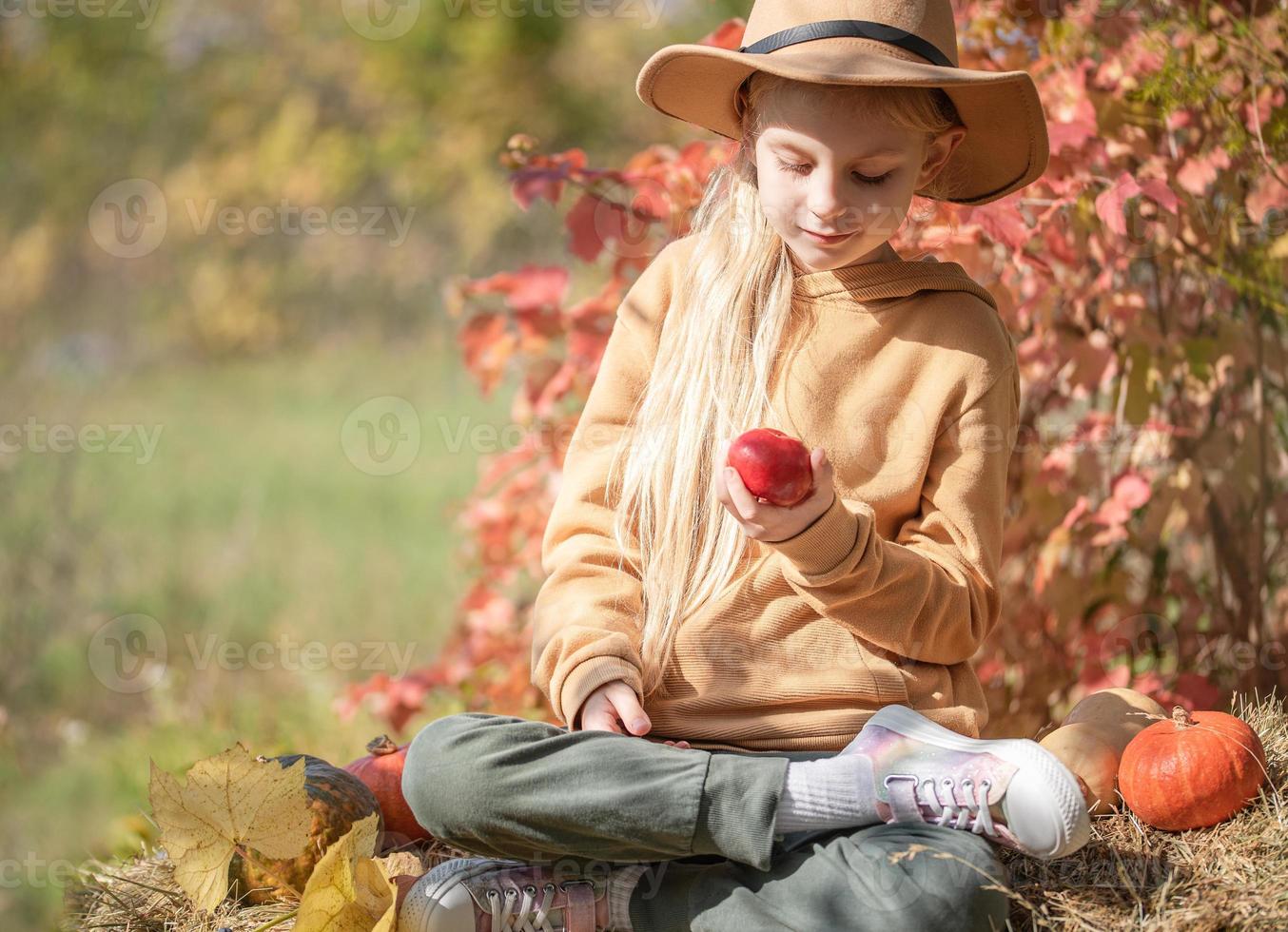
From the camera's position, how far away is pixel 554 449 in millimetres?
3021

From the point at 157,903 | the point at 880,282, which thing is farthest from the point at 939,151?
the point at 157,903

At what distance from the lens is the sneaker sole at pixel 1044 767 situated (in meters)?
1.62

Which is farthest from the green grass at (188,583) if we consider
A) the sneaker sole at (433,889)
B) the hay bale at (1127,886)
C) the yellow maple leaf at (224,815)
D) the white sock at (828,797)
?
the white sock at (828,797)

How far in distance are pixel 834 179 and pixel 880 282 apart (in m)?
0.25

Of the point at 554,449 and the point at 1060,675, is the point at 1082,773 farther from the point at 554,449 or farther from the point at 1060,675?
the point at 554,449

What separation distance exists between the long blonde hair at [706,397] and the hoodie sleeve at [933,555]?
0.17 metres

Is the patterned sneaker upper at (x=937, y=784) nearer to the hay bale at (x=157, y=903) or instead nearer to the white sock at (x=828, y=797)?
the white sock at (x=828, y=797)

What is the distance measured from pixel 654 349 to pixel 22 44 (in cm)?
769

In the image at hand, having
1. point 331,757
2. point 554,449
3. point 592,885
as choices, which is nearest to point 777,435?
point 592,885

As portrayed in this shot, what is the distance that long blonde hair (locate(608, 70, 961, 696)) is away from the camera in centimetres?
198

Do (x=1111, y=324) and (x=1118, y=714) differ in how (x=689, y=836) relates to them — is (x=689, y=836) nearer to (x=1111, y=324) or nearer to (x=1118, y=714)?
(x=1118, y=714)

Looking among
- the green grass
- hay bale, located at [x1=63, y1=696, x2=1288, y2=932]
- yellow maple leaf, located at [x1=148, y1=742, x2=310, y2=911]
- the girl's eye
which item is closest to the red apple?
the girl's eye

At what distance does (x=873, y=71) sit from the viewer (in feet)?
5.84

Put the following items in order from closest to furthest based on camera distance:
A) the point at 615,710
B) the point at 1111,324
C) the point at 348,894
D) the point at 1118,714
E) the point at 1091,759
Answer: the point at 348,894
the point at 615,710
the point at 1091,759
the point at 1118,714
the point at 1111,324
